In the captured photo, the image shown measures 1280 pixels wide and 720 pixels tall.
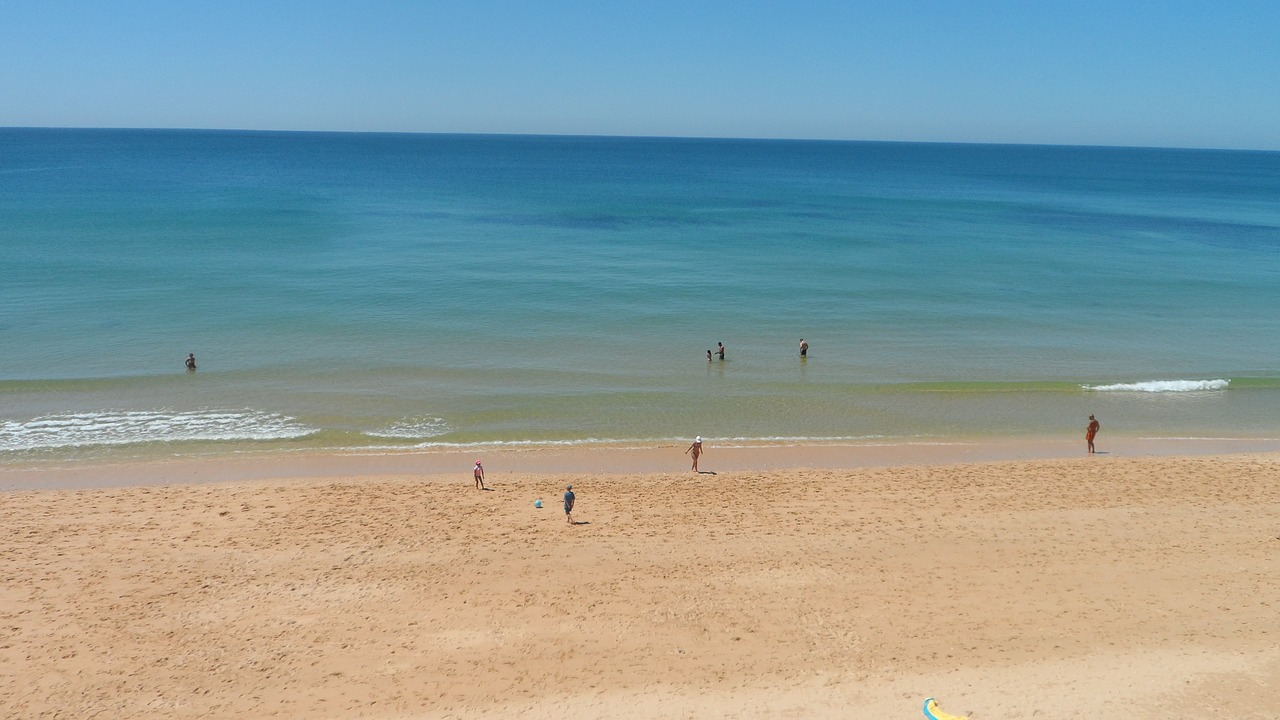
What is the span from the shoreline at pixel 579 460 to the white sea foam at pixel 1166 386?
4163mm

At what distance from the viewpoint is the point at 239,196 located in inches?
2938

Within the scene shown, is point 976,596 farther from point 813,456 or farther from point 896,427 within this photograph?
point 896,427

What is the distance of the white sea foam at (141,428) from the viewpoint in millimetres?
21281

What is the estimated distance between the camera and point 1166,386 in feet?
86.9

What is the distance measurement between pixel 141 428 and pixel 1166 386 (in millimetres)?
31692

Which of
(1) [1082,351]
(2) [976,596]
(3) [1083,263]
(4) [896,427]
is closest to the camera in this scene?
(2) [976,596]

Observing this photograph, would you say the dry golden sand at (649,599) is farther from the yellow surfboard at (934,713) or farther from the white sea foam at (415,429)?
the white sea foam at (415,429)

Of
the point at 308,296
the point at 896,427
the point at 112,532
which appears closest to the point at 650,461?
the point at 896,427

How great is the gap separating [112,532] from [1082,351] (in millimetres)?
31050

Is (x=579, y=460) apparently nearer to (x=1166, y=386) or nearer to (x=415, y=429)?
(x=415, y=429)

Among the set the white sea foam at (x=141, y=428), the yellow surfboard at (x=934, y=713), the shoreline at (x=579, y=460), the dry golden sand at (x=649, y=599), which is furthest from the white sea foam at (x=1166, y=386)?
the white sea foam at (x=141, y=428)

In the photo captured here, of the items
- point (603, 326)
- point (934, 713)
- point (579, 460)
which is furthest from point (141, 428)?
point (934, 713)

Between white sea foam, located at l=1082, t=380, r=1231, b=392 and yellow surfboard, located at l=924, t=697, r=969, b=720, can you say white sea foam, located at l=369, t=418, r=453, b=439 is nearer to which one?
yellow surfboard, located at l=924, t=697, r=969, b=720

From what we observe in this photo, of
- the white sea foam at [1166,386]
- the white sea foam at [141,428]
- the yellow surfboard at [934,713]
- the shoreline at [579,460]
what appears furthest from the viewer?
the white sea foam at [1166,386]
